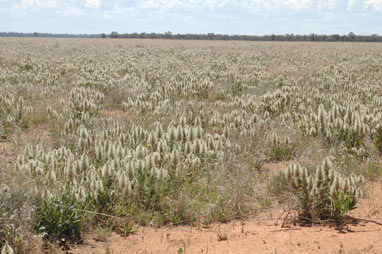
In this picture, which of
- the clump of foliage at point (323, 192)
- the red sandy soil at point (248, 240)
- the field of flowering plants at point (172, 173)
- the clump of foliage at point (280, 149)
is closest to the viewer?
the red sandy soil at point (248, 240)

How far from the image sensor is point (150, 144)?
524cm

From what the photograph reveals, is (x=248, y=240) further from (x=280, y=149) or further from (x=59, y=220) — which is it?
(x=280, y=149)

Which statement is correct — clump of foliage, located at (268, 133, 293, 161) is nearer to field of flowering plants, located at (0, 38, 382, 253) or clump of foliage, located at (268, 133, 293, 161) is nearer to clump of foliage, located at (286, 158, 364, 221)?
field of flowering plants, located at (0, 38, 382, 253)

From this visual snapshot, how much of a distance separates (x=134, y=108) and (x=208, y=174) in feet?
13.8

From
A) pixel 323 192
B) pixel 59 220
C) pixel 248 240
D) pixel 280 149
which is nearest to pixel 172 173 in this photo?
pixel 248 240

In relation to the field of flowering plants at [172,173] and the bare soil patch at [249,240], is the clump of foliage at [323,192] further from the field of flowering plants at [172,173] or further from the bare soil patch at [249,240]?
the bare soil patch at [249,240]

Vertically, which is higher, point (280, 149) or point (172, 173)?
point (172, 173)

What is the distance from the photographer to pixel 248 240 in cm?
370

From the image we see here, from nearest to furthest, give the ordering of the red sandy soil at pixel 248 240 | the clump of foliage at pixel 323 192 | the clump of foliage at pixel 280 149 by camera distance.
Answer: the red sandy soil at pixel 248 240 → the clump of foliage at pixel 323 192 → the clump of foliage at pixel 280 149

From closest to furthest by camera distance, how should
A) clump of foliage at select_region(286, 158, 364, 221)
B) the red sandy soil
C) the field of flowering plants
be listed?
1. the red sandy soil
2. the field of flowering plants
3. clump of foliage at select_region(286, 158, 364, 221)

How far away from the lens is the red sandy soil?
3414 mm

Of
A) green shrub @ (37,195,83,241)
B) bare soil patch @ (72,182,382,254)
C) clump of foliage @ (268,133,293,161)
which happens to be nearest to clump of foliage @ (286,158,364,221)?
bare soil patch @ (72,182,382,254)

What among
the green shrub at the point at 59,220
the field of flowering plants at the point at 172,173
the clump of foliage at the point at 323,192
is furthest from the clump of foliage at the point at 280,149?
the green shrub at the point at 59,220

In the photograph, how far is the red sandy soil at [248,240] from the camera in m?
3.41
